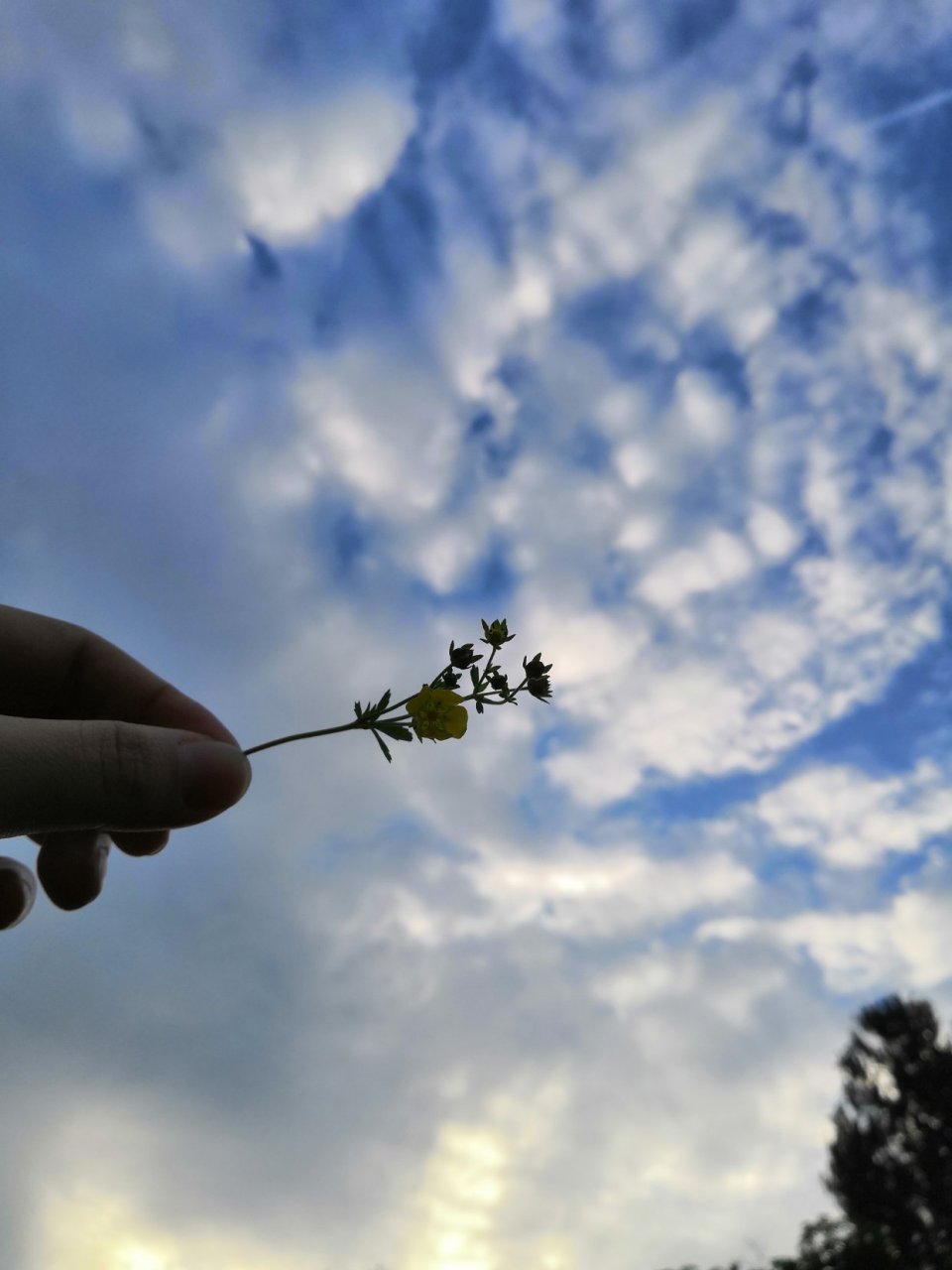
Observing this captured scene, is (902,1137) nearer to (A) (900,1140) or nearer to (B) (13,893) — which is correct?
(A) (900,1140)

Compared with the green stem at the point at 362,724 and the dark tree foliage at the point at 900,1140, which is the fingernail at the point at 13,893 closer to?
the green stem at the point at 362,724

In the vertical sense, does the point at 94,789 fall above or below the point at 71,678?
below

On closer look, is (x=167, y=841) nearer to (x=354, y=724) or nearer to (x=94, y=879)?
(x=94, y=879)

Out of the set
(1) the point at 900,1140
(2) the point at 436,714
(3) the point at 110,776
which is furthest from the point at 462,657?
(1) the point at 900,1140

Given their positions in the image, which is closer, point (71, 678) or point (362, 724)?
point (362, 724)

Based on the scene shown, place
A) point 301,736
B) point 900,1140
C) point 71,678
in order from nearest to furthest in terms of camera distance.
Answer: point 301,736 → point 71,678 → point 900,1140

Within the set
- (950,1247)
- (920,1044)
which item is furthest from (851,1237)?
(920,1044)
